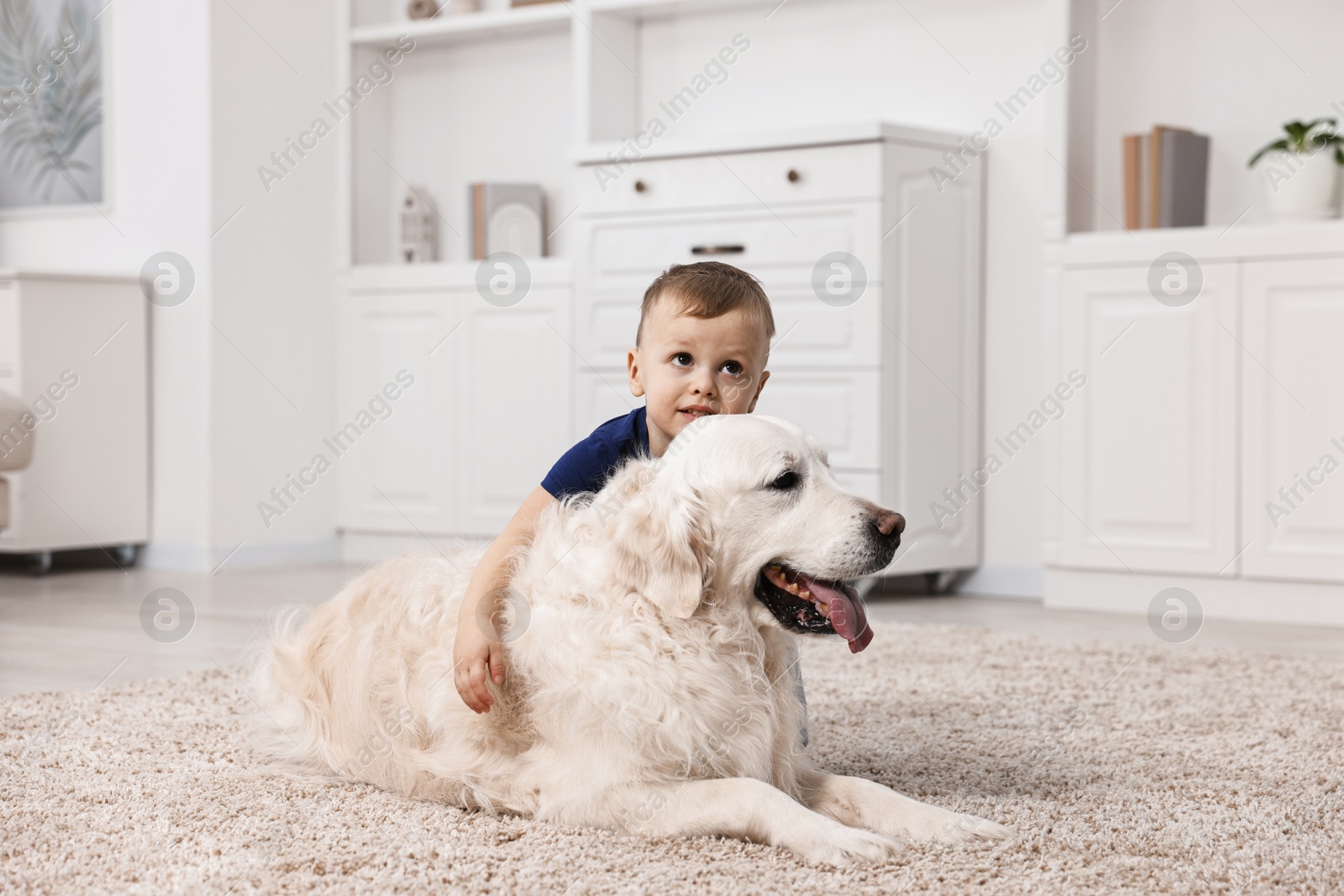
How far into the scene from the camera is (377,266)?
530 cm

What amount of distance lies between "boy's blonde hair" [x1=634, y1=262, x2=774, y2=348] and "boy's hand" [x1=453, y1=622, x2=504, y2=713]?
588mm

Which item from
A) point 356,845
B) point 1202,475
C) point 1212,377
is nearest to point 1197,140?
point 1212,377

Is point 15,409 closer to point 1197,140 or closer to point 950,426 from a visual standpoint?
point 950,426

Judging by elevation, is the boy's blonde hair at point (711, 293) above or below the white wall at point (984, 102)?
below

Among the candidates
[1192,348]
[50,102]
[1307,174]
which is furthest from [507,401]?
[1307,174]

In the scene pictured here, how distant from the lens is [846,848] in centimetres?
152

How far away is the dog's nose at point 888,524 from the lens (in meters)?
1.63

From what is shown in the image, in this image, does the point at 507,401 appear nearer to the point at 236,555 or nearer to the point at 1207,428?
the point at 236,555

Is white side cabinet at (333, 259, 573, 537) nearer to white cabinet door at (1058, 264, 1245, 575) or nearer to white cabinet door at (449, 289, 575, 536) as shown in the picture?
white cabinet door at (449, 289, 575, 536)

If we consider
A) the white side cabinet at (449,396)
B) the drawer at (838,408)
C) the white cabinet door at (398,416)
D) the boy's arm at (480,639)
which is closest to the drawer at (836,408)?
the drawer at (838,408)

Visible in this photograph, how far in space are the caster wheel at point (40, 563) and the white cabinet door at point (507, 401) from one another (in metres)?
1.44

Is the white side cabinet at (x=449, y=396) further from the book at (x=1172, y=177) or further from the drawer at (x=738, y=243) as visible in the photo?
the book at (x=1172, y=177)

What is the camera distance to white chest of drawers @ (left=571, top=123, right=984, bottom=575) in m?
4.08

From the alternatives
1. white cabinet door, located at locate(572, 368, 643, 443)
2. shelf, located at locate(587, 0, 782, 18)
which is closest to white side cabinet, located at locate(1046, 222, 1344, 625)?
white cabinet door, located at locate(572, 368, 643, 443)
